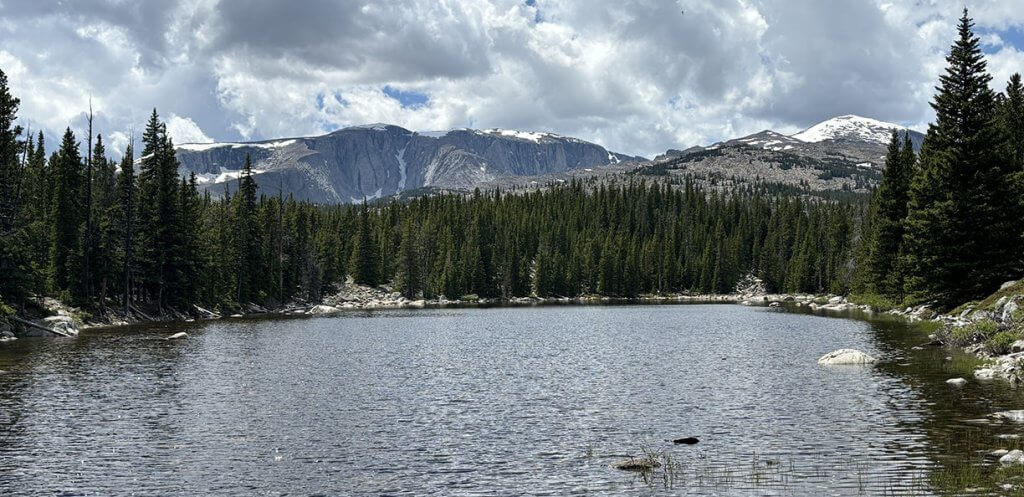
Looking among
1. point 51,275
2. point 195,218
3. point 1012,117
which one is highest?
point 1012,117

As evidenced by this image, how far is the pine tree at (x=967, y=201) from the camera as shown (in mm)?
58281

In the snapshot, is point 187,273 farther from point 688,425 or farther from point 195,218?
point 688,425

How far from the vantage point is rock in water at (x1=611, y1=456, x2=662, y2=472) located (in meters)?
23.2

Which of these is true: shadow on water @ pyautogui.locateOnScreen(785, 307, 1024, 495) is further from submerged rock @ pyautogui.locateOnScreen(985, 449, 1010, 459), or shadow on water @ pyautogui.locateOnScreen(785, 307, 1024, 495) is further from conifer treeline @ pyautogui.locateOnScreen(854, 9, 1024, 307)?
conifer treeline @ pyautogui.locateOnScreen(854, 9, 1024, 307)

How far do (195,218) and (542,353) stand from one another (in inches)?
2602

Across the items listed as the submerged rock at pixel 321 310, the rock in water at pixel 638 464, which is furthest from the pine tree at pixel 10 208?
the rock in water at pixel 638 464

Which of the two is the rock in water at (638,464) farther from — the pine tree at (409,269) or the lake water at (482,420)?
the pine tree at (409,269)

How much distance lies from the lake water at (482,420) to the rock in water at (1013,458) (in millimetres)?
1125

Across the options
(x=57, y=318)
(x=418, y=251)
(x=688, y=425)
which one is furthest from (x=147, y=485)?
(x=418, y=251)

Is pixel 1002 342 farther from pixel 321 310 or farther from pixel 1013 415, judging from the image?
pixel 321 310

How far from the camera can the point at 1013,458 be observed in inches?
841

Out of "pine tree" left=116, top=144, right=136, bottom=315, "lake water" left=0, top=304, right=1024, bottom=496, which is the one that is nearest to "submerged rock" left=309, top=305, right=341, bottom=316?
"pine tree" left=116, top=144, right=136, bottom=315

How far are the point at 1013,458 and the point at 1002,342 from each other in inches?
895

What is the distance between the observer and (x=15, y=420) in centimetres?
3109
